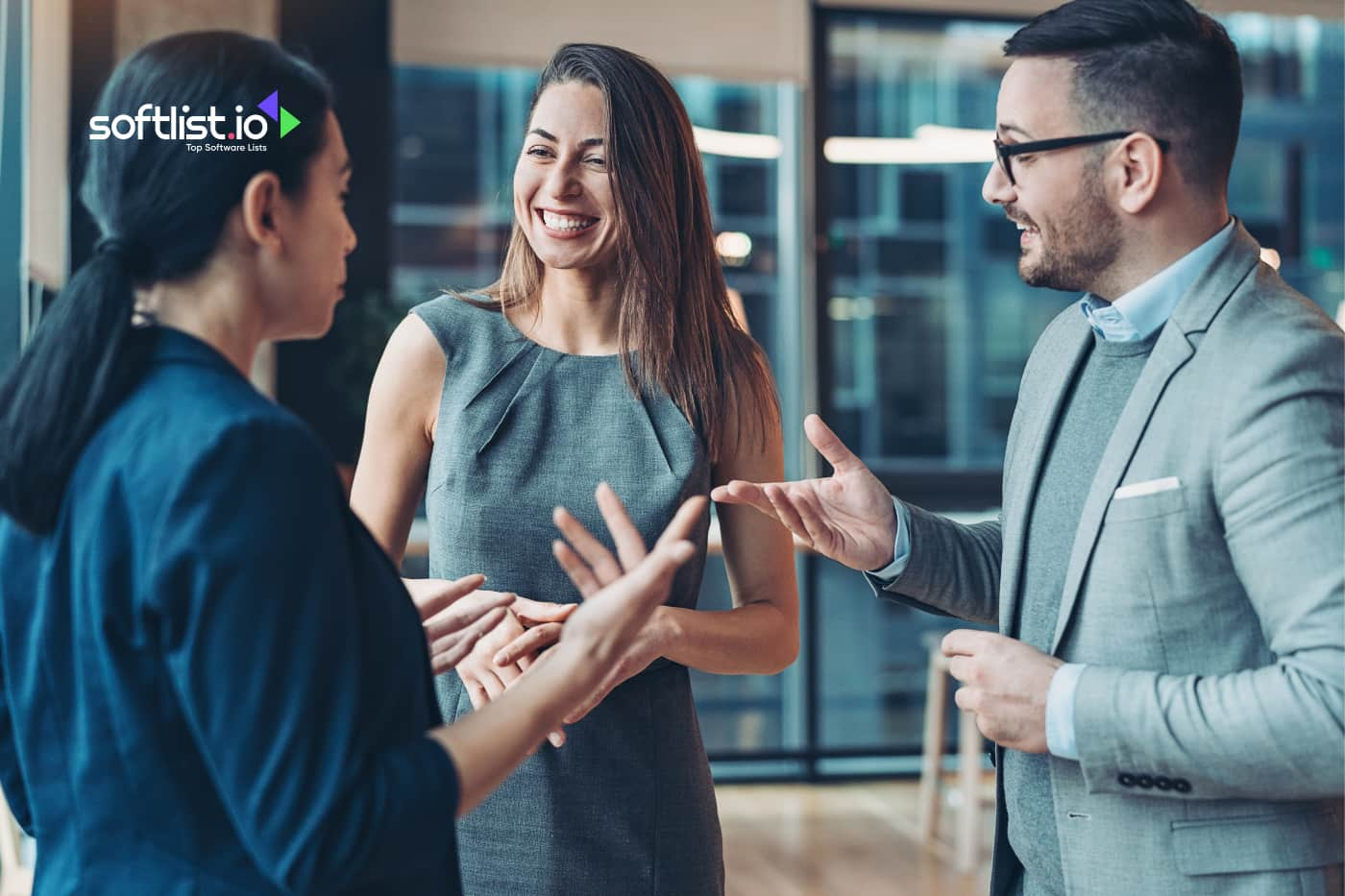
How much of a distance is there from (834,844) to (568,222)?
345 cm

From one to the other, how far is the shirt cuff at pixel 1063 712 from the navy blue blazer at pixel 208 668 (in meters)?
0.60

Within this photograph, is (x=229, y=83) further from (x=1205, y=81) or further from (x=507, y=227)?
(x=507, y=227)

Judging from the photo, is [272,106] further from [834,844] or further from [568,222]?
[834,844]

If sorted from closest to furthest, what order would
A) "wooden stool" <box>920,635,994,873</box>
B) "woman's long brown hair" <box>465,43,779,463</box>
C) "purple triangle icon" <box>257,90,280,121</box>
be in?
1. "purple triangle icon" <box>257,90,280,121</box>
2. "woman's long brown hair" <box>465,43,779,463</box>
3. "wooden stool" <box>920,635,994,873</box>

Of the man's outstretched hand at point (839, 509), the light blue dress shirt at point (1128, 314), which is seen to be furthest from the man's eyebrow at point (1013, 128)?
the man's outstretched hand at point (839, 509)

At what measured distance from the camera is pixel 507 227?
545 cm

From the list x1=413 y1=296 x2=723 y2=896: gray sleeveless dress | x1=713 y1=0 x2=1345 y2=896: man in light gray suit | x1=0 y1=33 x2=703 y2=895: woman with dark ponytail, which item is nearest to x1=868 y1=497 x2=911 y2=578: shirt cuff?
x1=713 y1=0 x2=1345 y2=896: man in light gray suit

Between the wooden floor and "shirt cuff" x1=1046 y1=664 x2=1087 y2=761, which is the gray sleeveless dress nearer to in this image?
"shirt cuff" x1=1046 y1=664 x2=1087 y2=761

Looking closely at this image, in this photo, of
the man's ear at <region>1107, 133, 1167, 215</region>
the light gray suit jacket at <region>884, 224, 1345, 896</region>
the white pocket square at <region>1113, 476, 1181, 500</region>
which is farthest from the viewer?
the man's ear at <region>1107, 133, 1167, 215</region>

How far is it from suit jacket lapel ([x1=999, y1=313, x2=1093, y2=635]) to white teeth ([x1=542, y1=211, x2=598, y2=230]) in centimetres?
59

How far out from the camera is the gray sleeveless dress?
5.29ft

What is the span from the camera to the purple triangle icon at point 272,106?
1004 millimetres

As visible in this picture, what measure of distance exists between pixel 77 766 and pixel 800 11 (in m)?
4.99

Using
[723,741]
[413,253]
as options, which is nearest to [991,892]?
[723,741]
